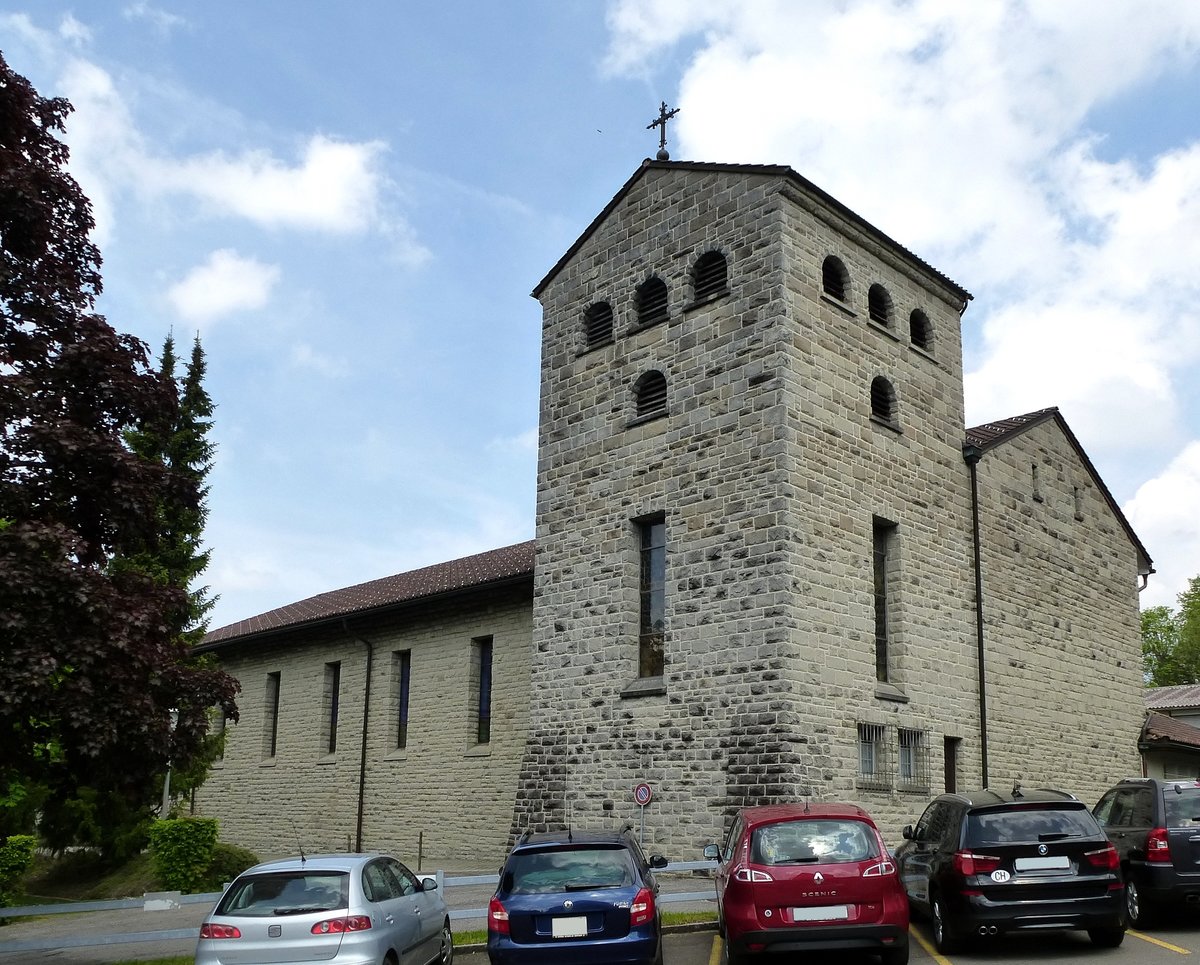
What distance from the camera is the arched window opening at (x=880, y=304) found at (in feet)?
72.0

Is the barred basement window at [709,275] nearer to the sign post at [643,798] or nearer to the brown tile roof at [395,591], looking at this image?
the brown tile roof at [395,591]

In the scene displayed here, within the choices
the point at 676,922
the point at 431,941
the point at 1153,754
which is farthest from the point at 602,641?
the point at 1153,754

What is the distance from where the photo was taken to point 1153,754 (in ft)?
91.8

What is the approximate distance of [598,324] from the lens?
22.5 meters

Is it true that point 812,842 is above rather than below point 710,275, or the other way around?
below

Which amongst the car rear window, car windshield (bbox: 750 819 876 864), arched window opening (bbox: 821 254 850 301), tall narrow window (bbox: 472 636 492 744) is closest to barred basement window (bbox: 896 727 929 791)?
arched window opening (bbox: 821 254 850 301)

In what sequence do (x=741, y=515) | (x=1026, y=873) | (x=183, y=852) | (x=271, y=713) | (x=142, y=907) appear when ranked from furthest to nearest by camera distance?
(x=271, y=713) < (x=183, y=852) < (x=741, y=515) < (x=142, y=907) < (x=1026, y=873)

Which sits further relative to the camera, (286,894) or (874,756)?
(874,756)

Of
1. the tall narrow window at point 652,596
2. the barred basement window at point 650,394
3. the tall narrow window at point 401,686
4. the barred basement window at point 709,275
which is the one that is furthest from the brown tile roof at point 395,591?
the barred basement window at point 709,275

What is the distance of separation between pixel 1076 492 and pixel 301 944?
70.4 feet

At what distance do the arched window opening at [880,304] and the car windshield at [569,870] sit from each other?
13710 mm

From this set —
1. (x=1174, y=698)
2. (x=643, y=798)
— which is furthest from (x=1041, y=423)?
(x=1174, y=698)

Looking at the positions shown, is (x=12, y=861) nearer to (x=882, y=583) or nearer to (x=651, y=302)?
(x=651, y=302)

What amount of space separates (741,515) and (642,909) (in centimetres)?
944
